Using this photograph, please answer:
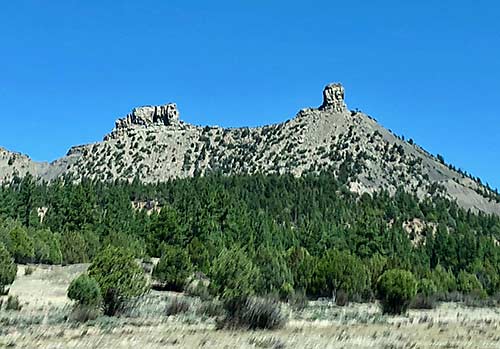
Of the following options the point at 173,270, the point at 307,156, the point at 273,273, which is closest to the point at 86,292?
the point at 173,270

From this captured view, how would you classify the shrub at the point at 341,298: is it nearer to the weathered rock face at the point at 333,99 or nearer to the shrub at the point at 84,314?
the shrub at the point at 84,314

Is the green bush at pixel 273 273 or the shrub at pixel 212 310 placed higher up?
the green bush at pixel 273 273

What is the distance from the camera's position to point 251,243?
7038 centimetres

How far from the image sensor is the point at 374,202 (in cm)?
12888

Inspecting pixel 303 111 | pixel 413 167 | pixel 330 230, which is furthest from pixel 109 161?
pixel 330 230

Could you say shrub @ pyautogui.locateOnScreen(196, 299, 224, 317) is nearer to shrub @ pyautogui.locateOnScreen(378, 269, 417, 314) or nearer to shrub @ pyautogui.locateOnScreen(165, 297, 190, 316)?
shrub @ pyautogui.locateOnScreen(165, 297, 190, 316)

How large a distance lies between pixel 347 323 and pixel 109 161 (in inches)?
6495

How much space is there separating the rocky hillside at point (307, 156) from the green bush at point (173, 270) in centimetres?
10026

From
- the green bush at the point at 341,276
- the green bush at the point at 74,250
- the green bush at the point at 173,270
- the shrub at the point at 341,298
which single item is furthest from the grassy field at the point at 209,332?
the green bush at the point at 74,250

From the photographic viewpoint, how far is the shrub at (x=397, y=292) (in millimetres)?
35562

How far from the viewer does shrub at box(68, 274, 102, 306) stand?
28062mm

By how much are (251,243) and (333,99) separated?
131 meters

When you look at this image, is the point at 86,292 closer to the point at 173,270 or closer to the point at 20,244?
the point at 173,270

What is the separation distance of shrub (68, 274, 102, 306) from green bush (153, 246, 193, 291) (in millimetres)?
19775
